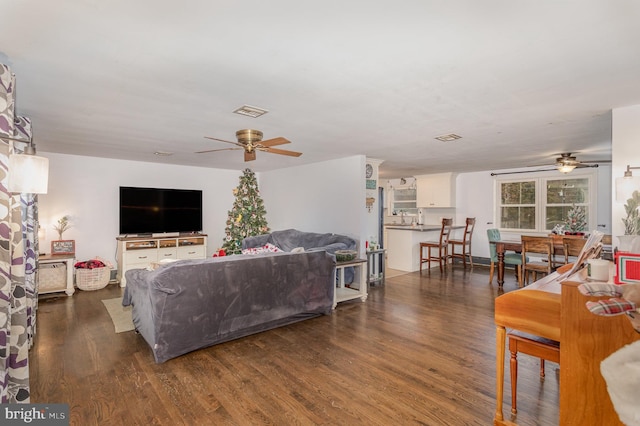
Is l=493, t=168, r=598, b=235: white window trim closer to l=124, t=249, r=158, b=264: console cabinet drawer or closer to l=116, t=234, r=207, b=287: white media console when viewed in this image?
l=116, t=234, r=207, b=287: white media console

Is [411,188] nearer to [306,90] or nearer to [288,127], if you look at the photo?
[288,127]

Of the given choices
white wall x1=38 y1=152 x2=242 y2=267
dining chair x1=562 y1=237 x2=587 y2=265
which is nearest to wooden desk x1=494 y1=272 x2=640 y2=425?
dining chair x1=562 y1=237 x2=587 y2=265

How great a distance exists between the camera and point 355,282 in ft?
17.5

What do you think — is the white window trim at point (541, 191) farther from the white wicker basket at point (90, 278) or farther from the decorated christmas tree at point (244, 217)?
the white wicker basket at point (90, 278)

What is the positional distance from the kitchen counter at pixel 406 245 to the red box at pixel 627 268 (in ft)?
18.4

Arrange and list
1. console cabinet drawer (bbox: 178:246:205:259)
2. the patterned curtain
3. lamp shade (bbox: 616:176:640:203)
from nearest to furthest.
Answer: the patterned curtain → lamp shade (bbox: 616:176:640:203) → console cabinet drawer (bbox: 178:246:205:259)

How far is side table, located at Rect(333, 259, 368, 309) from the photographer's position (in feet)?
15.1

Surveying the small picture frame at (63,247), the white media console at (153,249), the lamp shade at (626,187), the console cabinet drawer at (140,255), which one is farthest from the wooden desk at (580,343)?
the small picture frame at (63,247)

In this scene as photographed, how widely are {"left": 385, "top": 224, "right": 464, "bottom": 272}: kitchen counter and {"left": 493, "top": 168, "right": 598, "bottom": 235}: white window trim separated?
4.89ft

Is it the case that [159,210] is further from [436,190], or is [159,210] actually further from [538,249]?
[538,249]

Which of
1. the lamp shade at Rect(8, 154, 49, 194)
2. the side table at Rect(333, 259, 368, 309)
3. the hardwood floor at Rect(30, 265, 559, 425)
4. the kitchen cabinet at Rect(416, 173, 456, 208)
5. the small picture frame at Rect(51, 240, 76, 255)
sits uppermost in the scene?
the kitchen cabinet at Rect(416, 173, 456, 208)

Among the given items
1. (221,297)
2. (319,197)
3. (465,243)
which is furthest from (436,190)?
(221,297)

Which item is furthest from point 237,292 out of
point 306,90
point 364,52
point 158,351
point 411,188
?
point 411,188

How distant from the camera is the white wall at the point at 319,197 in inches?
216
